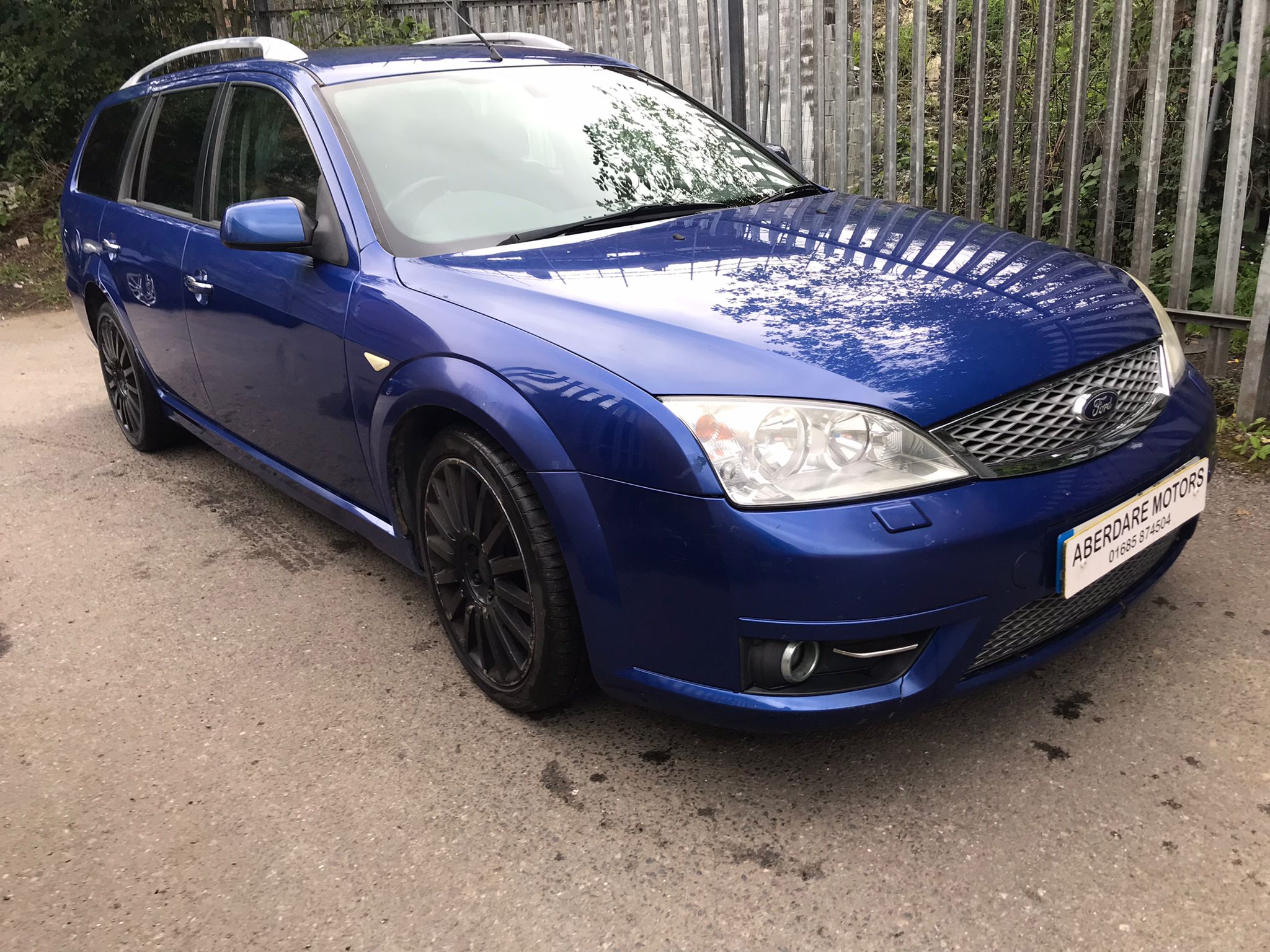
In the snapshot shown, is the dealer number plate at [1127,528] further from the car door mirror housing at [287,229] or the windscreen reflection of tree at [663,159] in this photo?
the car door mirror housing at [287,229]

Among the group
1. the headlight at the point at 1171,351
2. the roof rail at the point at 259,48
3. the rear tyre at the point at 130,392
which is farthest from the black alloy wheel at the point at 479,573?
the rear tyre at the point at 130,392

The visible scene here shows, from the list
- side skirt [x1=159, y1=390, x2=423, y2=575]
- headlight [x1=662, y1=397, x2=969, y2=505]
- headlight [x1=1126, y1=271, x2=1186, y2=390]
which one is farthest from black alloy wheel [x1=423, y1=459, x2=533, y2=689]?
headlight [x1=1126, y1=271, x2=1186, y2=390]

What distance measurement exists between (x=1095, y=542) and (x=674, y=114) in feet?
6.92

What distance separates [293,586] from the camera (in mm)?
3662

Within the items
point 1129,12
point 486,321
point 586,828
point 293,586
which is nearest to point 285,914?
point 586,828

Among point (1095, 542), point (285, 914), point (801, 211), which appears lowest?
point (285, 914)

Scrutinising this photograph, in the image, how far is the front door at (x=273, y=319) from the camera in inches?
121

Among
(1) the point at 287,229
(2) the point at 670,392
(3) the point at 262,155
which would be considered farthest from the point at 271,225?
(2) the point at 670,392

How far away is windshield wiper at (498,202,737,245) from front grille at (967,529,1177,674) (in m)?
1.52

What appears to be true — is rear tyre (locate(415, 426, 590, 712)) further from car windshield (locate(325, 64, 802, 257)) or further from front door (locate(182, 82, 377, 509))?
car windshield (locate(325, 64, 802, 257))

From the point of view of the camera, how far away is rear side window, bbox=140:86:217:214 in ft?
13.1

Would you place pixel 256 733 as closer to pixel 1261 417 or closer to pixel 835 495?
pixel 835 495

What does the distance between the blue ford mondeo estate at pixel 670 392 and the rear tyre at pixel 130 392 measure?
4.00 feet

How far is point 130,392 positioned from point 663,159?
114 inches
